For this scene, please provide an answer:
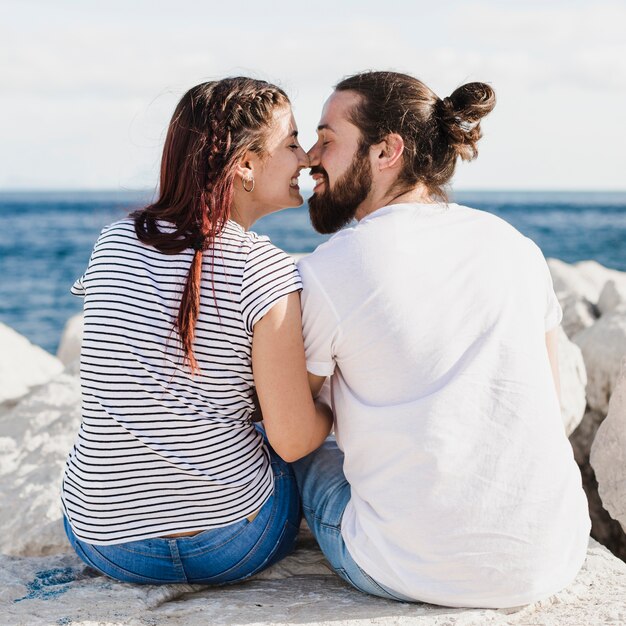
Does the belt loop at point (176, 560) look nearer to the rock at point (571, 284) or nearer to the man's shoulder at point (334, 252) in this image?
the man's shoulder at point (334, 252)

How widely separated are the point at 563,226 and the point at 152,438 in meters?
38.5

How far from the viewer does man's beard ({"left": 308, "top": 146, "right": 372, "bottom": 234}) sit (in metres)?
2.75

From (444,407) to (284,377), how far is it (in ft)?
1.40

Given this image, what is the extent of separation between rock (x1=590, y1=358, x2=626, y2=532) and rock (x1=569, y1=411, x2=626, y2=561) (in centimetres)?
76

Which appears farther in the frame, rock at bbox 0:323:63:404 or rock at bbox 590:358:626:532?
rock at bbox 0:323:63:404

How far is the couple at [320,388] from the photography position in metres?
2.21

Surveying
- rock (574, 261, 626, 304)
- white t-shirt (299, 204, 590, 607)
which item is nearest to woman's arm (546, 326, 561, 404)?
white t-shirt (299, 204, 590, 607)

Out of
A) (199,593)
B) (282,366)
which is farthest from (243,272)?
(199,593)

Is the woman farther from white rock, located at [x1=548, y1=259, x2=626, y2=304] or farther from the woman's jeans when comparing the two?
white rock, located at [x1=548, y1=259, x2=626, y2=304]

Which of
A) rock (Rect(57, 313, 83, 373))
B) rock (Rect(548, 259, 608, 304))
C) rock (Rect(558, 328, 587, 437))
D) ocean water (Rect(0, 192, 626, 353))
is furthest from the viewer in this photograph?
ocean water (Rect(0, 192, 626, 353))

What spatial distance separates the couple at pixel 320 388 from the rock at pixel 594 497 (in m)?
1.63

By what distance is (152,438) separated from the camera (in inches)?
92.1

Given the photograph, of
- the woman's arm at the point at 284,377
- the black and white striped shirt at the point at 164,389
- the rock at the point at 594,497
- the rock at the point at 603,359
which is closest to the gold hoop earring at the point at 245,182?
the black and white striped shirt at the point at 164,389

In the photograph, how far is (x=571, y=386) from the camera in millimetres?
3730
